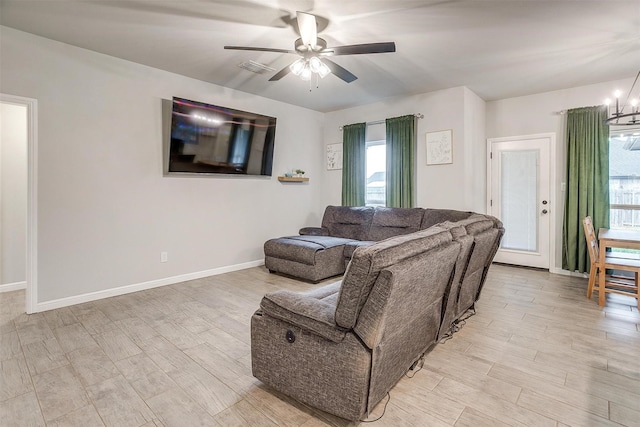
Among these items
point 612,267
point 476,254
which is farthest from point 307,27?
point 612,267

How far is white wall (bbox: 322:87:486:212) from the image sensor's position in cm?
454

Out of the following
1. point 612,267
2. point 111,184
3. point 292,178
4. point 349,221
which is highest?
point 292,178

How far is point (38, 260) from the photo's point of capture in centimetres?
316

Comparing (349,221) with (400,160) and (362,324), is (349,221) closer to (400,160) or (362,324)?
(400,160)

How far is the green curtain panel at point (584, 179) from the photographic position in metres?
4.23

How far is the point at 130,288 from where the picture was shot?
3.77m

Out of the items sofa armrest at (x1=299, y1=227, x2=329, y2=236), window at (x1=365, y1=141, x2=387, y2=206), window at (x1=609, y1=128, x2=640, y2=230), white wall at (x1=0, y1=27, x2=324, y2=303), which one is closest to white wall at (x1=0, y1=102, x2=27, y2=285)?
white wall at (x1=0, y1=27, x2=324, y2=303)

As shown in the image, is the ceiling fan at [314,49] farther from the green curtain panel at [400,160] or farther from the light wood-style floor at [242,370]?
the light wood-style floor at [242,370]

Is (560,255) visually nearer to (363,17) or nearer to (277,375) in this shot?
(363,17)

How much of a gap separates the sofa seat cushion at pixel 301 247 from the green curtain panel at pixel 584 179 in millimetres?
3115

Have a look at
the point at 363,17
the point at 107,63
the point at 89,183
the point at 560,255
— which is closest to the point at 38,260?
the point at 89,183

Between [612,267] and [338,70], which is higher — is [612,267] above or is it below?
below

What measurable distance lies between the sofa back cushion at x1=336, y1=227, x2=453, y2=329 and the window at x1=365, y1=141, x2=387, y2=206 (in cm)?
408

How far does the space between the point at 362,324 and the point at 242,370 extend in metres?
1.09
